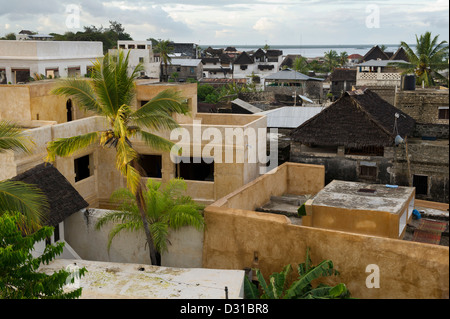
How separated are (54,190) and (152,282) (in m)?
5.43

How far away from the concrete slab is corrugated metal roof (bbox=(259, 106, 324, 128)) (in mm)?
18903

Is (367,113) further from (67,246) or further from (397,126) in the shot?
(67,246)

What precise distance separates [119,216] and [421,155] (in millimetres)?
16062

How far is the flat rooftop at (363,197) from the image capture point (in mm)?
17663

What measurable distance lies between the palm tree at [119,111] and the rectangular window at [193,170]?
6.90 meters

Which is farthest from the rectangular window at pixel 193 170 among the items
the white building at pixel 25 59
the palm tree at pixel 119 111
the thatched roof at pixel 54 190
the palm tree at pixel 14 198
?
the white building at pixel 25 59

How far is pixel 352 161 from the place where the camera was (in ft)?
82.7

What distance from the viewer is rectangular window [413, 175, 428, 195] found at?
25.5 metres

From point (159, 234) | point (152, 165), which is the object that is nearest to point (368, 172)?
point (152, 165)

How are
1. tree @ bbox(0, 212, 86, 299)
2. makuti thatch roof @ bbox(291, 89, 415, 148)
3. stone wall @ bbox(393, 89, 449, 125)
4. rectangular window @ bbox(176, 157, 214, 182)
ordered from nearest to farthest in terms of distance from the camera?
tree @ bbox(0, 212, 86, 299) → rectangular window @ bbox(176, 157, 214, 182) → makuti thatch roof @ bbox(291, 89, 415, 148) → stone wall @ bbox(393, 89, 449, 125)

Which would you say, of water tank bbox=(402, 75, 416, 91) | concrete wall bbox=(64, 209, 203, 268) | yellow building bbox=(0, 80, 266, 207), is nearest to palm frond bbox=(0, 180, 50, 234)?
concrete wall bbox=(64, 209, 203, 268)

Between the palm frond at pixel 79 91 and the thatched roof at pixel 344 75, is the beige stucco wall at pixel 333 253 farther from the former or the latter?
the thatched roof at pixel 344 75

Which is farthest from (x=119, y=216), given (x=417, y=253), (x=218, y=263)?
(x=417, y=253)

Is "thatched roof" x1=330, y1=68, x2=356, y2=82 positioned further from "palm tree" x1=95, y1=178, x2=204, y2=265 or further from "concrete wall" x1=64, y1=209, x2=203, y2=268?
"concrete wall" x1=64, y1=209, x2=203, y2=268
